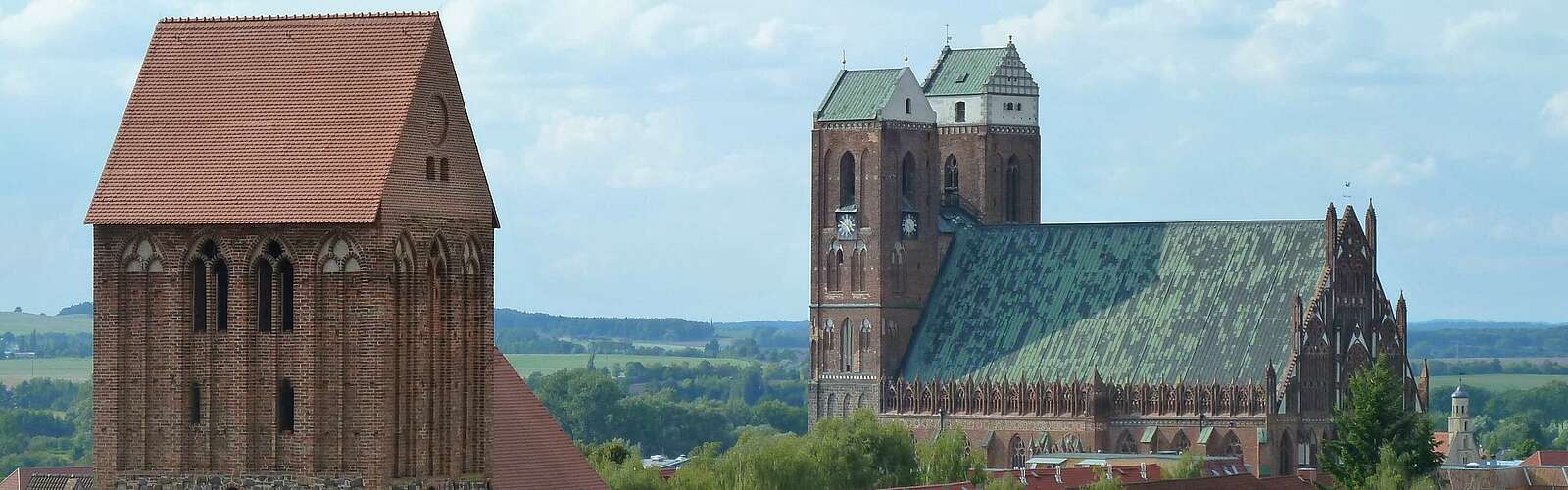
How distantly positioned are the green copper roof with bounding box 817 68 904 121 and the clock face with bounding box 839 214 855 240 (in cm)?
474

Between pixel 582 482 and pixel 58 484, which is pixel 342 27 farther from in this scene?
pixel 58 484

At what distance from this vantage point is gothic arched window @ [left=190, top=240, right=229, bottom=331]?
70938mm

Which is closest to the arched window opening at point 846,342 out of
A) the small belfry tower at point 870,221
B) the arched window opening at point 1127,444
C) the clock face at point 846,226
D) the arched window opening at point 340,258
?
the small belfry tower at point 870,221

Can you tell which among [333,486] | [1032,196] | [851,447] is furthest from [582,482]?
[1032,196]

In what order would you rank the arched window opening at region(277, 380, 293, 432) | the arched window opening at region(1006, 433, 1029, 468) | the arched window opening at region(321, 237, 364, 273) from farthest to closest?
the arched window opening at region(1006, 433, 1029, 468) → the arched window opening at region(277, 380, 293, 432) → the arched window opening at region(321, 237, 364, 273)

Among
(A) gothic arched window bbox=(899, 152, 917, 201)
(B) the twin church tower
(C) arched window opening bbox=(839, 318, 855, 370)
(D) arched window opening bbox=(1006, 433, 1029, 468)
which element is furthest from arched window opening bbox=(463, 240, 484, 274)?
(C) arched window opening bbox=(839, 318, 855, 370)

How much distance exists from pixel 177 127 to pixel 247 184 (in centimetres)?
230

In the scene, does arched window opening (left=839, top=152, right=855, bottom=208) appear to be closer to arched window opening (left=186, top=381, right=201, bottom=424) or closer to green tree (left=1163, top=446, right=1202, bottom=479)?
green tree (left=1163, top=446, right=1202, bottom=479)

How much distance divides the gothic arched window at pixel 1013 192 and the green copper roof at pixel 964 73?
419 centimetres

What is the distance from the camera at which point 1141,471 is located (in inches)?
5714

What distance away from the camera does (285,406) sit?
232 ft

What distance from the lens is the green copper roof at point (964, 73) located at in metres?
184

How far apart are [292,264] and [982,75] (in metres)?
116

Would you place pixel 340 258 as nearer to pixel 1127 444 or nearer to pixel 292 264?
pixel 292 264
